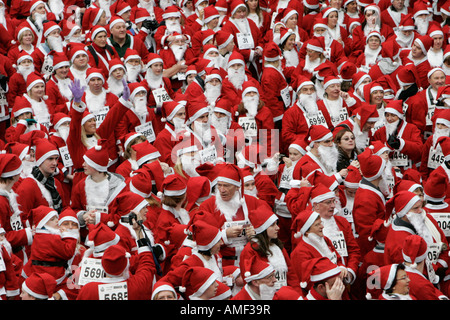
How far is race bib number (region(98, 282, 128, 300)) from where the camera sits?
23.0ft

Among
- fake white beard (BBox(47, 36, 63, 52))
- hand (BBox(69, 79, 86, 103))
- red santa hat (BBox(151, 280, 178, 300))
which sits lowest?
fake white beard (BBox(47, 36, 63, 52))

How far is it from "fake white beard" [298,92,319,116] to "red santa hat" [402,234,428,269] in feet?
13.9

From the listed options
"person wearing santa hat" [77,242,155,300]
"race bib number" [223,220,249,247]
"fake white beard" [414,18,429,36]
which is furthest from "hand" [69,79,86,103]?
"fake white beard" [414,18,429,36]

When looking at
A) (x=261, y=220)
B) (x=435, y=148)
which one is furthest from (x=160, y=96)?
(x=261, y=220)

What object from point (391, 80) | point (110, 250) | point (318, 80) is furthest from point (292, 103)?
point (110, 250)

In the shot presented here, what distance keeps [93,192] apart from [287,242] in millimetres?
2390

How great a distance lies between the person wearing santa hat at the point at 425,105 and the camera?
1199 centimetres

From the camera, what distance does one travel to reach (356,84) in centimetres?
1270

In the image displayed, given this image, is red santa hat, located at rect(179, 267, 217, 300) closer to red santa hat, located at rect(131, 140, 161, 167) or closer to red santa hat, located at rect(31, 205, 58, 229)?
red santa hat, located at rect(31, 205, 58, 229)

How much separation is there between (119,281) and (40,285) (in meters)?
0.68

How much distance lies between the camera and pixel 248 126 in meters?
11.4

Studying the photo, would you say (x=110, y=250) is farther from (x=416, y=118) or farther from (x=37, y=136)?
(x=416, y=118)

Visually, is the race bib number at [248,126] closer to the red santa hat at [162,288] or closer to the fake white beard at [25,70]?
the fake white beard at [25,70]

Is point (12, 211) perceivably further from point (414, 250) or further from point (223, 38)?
point (223, 38)
